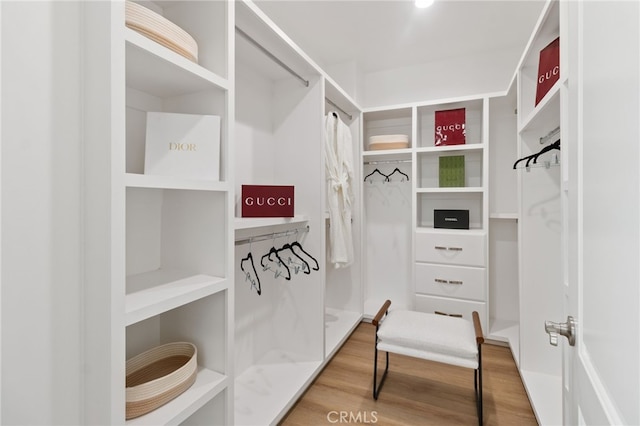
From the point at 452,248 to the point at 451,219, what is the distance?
0.30 m

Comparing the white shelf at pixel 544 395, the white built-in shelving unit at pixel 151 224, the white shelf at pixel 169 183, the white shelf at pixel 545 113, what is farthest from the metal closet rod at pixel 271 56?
the white shelf at pixel 544 395

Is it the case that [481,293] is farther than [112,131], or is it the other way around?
[481,293]

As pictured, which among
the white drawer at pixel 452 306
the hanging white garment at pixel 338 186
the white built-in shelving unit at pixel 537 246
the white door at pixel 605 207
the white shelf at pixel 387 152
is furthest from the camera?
the white shelf at pixel 387 152

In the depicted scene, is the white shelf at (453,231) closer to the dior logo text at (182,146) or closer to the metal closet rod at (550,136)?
the metal closet rod at (550,136)

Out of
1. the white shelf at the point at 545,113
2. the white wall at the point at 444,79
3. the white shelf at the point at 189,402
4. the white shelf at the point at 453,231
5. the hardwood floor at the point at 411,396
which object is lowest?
the hardwood floor at the point at 411,396

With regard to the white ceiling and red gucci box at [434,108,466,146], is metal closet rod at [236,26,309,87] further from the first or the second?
red gucci box at [434,108,466,146]

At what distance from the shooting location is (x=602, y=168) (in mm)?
541

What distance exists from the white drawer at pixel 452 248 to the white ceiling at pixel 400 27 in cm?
172

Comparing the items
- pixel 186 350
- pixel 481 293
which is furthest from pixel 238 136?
pixel 481 293

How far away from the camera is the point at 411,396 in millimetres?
1895

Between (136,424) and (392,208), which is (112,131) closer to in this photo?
(136,424)

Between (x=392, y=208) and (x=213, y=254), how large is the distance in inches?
94.1

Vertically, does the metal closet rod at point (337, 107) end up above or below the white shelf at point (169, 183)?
above

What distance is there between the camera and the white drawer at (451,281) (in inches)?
102
